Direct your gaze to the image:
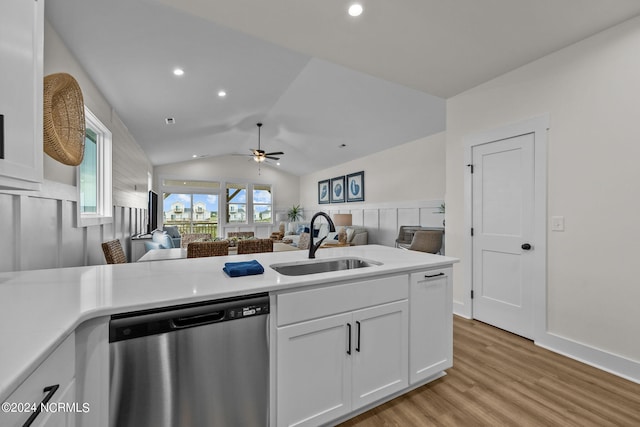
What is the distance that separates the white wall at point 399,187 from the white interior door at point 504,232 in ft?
6.09

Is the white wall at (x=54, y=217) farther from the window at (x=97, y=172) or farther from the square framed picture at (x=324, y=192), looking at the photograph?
the square framed picture at (x=324, y=192)

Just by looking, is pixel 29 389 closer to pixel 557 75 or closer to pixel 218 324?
pixel 218 324

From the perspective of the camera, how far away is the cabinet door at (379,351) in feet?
4.83

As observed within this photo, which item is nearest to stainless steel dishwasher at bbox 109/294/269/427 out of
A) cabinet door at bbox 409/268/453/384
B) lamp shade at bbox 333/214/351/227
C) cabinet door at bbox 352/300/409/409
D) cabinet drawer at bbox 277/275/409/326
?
cabinet drawer at bbox 277/275/409/326

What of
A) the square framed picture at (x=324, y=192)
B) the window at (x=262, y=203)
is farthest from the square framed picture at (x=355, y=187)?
the window at (x=262, y=203)

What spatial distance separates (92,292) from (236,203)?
8.08 metres

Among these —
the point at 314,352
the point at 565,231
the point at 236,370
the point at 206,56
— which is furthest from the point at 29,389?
the point at 565,231

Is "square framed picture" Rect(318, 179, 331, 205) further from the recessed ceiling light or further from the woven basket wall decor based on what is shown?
the woven basket wall decor

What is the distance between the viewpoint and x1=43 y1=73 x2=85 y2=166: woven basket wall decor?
150 cm

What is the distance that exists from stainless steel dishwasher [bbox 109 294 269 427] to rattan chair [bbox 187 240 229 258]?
1.95 meters

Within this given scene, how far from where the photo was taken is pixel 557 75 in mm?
2275

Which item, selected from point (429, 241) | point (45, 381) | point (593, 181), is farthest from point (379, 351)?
point (429, 241)

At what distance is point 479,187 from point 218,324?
2.90 metres

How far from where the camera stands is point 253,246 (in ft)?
10.6
